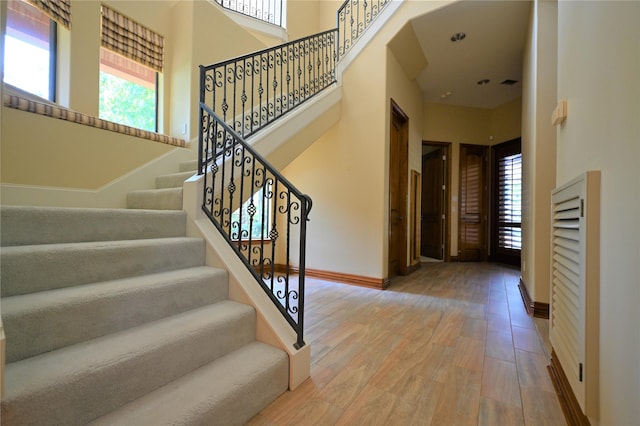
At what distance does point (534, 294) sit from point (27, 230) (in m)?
3.88

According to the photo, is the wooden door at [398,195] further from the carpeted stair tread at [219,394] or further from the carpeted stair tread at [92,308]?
the carpeted stair tread at [92,308]

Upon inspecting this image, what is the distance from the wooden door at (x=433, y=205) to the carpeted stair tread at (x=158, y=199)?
519 centimetres

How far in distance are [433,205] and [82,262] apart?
235 inches

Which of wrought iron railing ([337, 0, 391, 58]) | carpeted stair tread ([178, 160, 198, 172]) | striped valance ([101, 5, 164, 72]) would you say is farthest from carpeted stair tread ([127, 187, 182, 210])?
wrought iron railing ([337, 0, 391, 58])

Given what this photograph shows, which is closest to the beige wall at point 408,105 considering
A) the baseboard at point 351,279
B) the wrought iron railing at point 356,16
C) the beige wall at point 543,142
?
the baseboard at point 351,279

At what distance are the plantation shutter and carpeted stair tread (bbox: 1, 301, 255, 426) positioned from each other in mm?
5643

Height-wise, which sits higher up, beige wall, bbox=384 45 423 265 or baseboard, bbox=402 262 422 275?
beige wall, bbox=384 45 423 265

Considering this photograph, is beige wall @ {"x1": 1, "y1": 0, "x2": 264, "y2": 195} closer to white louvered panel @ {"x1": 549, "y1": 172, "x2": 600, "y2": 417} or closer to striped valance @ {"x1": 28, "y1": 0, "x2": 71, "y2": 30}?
striped valance @ {"x1": 28, "y1": 0, "x2": 71, "y2": 30}

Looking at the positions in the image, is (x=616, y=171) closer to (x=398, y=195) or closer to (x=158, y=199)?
(x=158, y=199)

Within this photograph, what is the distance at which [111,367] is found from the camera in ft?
3.26

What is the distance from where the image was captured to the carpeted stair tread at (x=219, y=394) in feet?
3.30

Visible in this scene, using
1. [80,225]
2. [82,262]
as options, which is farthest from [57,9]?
[82,262]

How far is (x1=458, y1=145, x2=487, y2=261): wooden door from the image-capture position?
18.7ft

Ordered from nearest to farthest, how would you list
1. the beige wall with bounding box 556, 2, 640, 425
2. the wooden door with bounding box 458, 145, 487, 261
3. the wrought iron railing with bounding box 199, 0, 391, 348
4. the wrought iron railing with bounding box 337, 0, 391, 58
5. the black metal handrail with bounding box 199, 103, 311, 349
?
the beige wall with bounding box 556, 2, 640, 425 < the black metal handrail with bounding box 199, 103, 311, 349 < the wrought iron railing with bounding box 199, 0, 391, 348 < the wrought iron railing with bounding box 337, 0, 391, 58 < the wooden door with bounding box 458, 145, 487, 261
